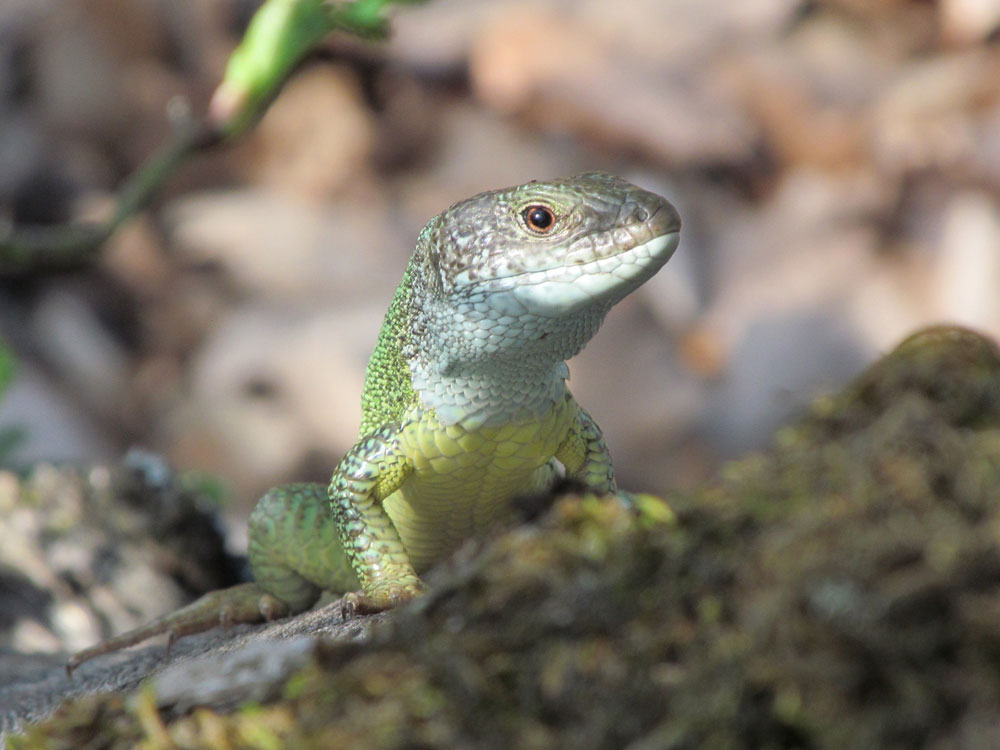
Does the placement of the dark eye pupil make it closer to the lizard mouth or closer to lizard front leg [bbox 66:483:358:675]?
the lizard mouth

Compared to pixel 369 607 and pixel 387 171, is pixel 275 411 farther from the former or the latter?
pixel 369 607

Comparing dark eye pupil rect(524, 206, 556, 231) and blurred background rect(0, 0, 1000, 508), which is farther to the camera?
blurred background rect(0, 0, 1000, 508)

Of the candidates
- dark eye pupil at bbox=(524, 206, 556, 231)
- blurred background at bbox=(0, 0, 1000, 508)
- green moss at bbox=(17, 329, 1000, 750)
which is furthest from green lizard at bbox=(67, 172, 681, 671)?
blurred background at bbox=(0, 0, 1000, 508)

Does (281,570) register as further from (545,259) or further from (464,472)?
(545,259)

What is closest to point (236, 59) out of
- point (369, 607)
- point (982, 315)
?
point (369, 607)

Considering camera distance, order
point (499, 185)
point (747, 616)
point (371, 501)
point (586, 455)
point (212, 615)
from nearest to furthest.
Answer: point (747, 616), point (371, 501), point (586, 455), point (212, 615), point (499, 185)

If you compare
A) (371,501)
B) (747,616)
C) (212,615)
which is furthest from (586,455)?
(747,616)
